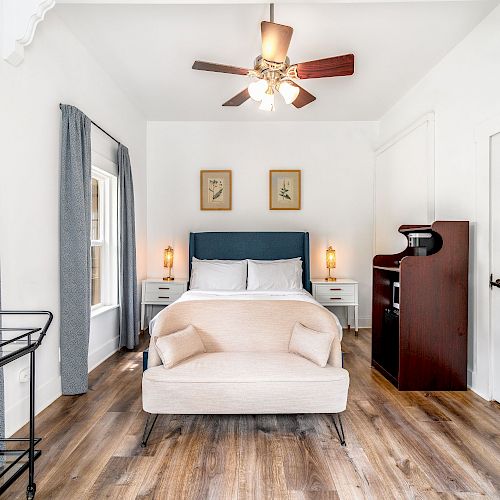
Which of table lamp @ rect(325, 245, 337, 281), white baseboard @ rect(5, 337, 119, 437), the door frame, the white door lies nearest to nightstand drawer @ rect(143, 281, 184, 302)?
white baseboard @ rect(5, 337, 119, 437)

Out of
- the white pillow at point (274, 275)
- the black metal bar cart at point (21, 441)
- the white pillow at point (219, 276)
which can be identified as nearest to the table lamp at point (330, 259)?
the white pillow at point (274, 275)

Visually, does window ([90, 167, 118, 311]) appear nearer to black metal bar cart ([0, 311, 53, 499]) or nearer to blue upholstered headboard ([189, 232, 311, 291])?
blue upholstered headboard ([189, 232, 311, 291])

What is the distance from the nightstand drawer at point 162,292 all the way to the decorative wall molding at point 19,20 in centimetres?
338

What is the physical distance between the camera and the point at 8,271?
2508 mm

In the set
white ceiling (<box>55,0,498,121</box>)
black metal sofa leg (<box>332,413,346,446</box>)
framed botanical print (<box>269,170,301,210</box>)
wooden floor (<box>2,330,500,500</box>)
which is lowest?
wooden floor (<box>2,330,500,500</box>)

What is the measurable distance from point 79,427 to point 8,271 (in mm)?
1094

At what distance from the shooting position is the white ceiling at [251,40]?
3.07 m

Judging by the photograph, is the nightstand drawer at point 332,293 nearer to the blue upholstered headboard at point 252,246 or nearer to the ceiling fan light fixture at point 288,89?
the blue upholstered headboard at point 252,246

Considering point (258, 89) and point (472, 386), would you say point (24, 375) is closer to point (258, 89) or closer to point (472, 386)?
point (258, 89)

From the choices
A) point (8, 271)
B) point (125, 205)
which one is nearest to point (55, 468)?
A: point (8, 271)

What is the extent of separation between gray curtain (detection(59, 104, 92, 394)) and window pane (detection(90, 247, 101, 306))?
3.67ft

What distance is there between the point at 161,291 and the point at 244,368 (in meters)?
3.04

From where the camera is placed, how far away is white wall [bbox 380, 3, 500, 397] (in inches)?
124

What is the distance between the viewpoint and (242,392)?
8.18 feet
